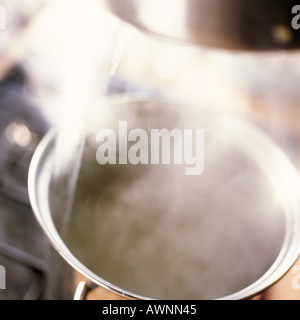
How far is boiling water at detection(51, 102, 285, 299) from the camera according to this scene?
634mm

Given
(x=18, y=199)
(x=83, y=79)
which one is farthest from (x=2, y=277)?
(x=83, y=79)

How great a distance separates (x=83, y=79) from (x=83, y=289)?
1.88 feet

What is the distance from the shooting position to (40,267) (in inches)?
25.9

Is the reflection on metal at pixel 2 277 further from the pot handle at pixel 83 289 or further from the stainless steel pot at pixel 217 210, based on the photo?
the pot handle at pixel 83 289

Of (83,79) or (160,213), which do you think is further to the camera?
(83,79)

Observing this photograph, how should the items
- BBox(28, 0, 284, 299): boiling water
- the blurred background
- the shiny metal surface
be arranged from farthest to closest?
1. the blurred background
2. BBox(28, 0, 284, 299): boiling water
3. the shiny metal surface

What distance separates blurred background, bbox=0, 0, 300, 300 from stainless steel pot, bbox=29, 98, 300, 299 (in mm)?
159

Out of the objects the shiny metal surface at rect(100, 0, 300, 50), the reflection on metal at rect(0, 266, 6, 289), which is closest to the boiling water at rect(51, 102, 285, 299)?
the reflection on metal at rect(0, 266, 6, 289)

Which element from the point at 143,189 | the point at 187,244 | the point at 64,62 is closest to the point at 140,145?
the point at 143,189

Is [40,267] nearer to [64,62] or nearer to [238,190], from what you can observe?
[238,190]

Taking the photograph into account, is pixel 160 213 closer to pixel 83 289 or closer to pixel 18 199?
pixel 18 199

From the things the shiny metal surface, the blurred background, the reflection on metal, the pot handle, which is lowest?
the pot handle

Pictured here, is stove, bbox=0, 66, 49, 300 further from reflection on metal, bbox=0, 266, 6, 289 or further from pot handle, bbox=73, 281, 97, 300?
pot handle, bbox=73, 281, 97, 300

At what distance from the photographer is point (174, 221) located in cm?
77
